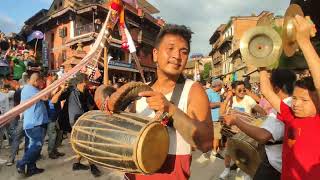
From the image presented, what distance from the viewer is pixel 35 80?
256 inches

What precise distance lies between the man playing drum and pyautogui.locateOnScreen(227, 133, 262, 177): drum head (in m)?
2.02

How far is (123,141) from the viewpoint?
77.0 inches

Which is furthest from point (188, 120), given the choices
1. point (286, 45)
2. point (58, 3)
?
point (58, 3)

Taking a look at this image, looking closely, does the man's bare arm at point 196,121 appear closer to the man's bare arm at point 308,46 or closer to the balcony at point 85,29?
the man's bare arm at point 308,46

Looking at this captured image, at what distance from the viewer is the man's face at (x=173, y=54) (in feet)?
7.34

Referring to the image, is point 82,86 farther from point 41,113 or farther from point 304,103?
point 304,103

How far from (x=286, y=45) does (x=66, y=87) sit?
5.33 metres

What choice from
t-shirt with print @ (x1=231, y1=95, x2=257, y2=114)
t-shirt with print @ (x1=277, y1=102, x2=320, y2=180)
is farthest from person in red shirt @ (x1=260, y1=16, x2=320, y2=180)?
t-shirt with print @ (x1=231, y1=95, x2=257, y2=114)

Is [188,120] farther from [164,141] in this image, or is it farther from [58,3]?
[58,3]

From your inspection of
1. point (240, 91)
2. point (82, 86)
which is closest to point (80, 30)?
point (82, 86)

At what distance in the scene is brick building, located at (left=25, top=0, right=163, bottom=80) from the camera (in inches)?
1244

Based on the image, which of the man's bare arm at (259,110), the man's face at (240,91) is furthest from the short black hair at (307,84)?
the man's face at (240,91)

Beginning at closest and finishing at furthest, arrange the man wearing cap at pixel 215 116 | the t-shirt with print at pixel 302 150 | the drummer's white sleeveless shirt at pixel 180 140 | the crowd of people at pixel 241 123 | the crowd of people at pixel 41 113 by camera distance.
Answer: the crowd of people at pixel 241 123 < the drummer's white sleeveless shirt at pixel 180 140 < the t-shirt with print at pixel 302 150 < the crowd of people at pixel 41 113 < the man wearing cap at pixel 215 116

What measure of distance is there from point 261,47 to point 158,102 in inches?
60.3
